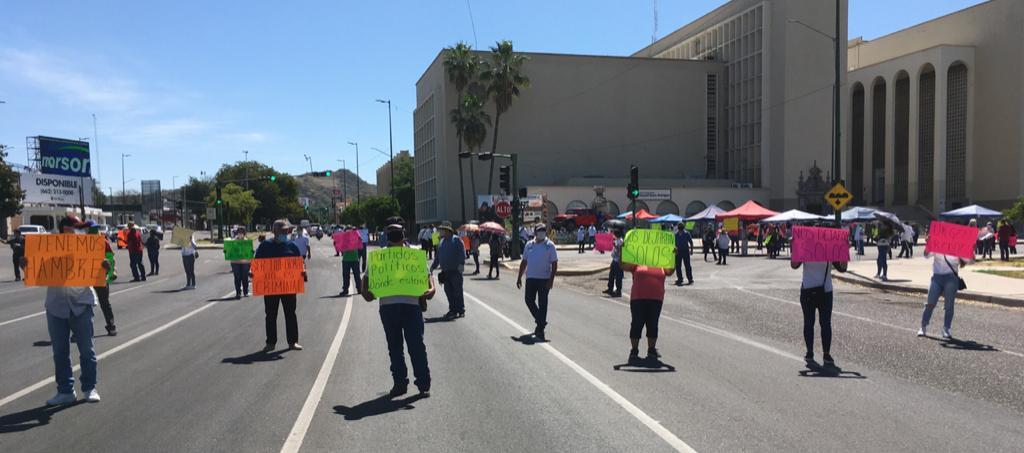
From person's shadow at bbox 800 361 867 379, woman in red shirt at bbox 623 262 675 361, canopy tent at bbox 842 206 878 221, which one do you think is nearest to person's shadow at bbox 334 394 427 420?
woman in red shirt at bbox 623 262 675 361

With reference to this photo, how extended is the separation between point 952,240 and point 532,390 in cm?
738

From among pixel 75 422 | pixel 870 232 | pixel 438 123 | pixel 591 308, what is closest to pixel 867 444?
pixel 75 422

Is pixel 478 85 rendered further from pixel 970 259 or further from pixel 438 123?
→ pixel 970 259

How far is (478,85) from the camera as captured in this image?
67750 millimetres

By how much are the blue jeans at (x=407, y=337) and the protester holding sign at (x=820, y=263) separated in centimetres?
459

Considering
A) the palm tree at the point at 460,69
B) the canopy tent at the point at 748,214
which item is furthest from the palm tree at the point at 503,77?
the canopy tent at the point at 748,214

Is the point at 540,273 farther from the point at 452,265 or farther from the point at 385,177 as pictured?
the point at 385,177

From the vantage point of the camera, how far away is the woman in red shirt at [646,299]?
9.54 meters

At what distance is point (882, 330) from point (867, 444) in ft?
24.6

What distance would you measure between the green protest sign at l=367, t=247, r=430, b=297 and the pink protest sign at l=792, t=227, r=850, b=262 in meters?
4.57

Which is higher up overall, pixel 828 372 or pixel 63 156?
pixel 63 156

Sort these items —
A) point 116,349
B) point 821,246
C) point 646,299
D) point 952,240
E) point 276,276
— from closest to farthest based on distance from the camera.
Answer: point 821,246
point 646,299
point 276,276
point 116,349
point 952,240

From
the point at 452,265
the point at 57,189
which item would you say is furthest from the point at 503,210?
the point at 57,189

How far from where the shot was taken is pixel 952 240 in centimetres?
1143
